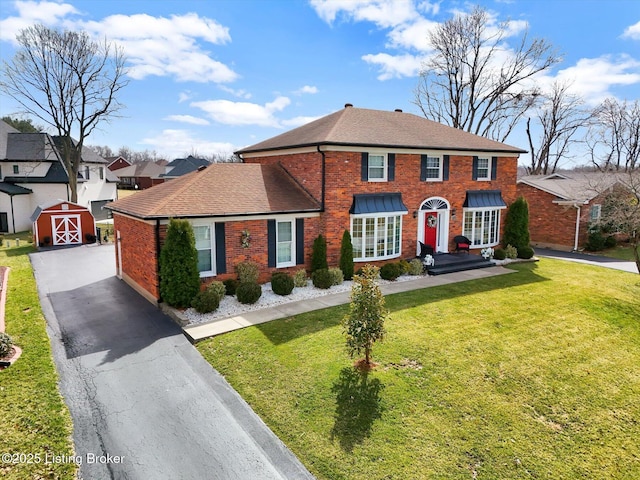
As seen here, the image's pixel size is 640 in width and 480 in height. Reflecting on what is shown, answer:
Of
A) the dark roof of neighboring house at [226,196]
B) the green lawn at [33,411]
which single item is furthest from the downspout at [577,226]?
the green lawn at [33,411]

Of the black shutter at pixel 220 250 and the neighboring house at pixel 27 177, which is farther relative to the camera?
the neighboring house at pixel 27 177

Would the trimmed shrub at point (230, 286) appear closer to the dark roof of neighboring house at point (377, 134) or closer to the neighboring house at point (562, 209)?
the dark roof of neighboring house at point (377, 134)

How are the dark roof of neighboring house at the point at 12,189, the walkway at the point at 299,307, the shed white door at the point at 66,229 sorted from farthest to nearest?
the dark roof of neighboring house at the point at 12,189
the shed white door at the point at 66,229
the walkway at the point at 299,307

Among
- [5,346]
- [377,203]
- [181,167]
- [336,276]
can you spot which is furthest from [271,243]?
[181,167]

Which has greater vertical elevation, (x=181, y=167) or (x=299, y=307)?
(x=181, y=167)

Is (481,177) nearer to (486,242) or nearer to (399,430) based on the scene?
(486,242)

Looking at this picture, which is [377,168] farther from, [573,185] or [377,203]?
[573,185]
